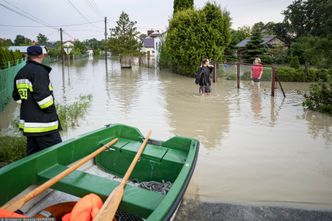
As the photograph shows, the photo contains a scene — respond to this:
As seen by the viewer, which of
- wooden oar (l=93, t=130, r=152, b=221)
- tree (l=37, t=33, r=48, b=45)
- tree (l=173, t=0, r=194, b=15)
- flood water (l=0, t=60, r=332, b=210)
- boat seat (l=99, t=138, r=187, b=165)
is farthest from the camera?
tree (l=37, t=33, r=48, b=45)

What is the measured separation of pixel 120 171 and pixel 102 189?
Result: 4.09ft

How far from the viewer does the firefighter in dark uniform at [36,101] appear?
389 cm

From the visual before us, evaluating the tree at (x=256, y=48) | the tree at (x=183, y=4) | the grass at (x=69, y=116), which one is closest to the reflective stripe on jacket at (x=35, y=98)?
the grass at (x=69, y=116)

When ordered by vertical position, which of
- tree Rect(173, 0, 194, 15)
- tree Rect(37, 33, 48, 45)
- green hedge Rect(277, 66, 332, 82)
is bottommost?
green hedge Rect(277, 66, 332, 82)

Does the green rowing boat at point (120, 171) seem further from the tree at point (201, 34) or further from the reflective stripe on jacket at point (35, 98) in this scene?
the tree at point (201, 34)

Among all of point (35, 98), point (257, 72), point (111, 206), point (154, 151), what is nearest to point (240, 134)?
point (154, 151)

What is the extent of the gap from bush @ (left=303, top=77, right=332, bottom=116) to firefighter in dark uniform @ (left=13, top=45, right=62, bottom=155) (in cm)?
835

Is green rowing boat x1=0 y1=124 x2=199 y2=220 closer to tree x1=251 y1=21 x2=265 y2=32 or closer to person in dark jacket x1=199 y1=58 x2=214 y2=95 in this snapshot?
person in dark jacket x1=199 y1=58 x2=214 y2=95

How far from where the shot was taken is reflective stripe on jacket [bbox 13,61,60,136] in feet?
12.7

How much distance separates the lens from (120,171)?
4445mm

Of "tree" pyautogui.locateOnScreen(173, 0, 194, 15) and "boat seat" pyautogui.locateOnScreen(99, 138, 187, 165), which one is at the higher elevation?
"tree" pyautogui.locateOnScreen(173, 0, 194, 15)

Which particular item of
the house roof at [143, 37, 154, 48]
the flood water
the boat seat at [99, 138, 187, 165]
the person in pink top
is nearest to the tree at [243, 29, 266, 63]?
the person in pink top

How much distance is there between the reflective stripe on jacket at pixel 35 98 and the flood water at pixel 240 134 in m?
2.24

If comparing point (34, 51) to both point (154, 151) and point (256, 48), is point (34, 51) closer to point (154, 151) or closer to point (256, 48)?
point (154, 151)
